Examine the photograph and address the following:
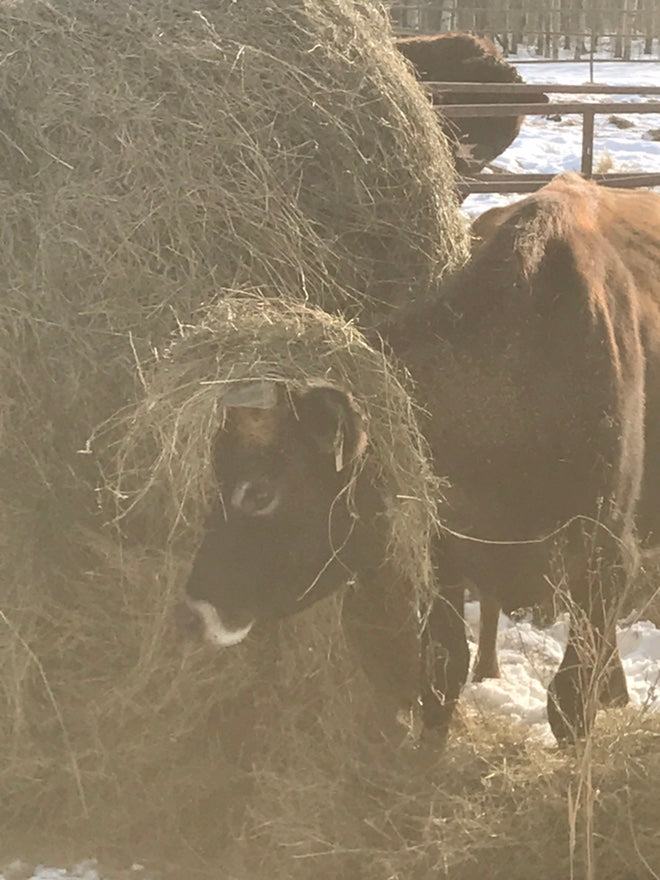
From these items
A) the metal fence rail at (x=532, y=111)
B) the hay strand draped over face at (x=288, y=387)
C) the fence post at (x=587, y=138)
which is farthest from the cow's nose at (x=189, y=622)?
the fence post at (x=587, y=138)

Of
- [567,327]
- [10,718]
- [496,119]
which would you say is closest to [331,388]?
[567,327]

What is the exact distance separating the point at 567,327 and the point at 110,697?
1.86 metres

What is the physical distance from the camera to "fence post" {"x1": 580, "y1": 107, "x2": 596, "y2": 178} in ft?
31.2

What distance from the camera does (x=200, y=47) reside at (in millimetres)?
3510

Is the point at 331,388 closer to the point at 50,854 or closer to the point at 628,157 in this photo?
the point at 50,854

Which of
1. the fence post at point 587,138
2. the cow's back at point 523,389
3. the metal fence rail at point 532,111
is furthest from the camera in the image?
the fence post at point 587,138

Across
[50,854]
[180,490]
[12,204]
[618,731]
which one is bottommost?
[50,854]

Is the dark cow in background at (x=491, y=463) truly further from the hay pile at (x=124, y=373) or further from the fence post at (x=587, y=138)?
the fence post at (x=587, y=138)

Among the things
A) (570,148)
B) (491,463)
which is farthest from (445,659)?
(570,148)

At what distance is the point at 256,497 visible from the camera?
2836mm

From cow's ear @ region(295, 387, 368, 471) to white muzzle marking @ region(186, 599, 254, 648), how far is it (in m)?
0.54

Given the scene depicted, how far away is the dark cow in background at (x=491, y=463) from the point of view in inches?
112

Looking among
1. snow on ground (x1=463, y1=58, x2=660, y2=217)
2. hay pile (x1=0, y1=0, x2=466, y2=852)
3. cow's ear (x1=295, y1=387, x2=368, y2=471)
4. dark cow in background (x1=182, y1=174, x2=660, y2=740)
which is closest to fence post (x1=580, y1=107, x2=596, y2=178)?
snow on ground (x1=463, y1=58, x2=660, y2=217)

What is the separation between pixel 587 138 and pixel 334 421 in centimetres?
781
